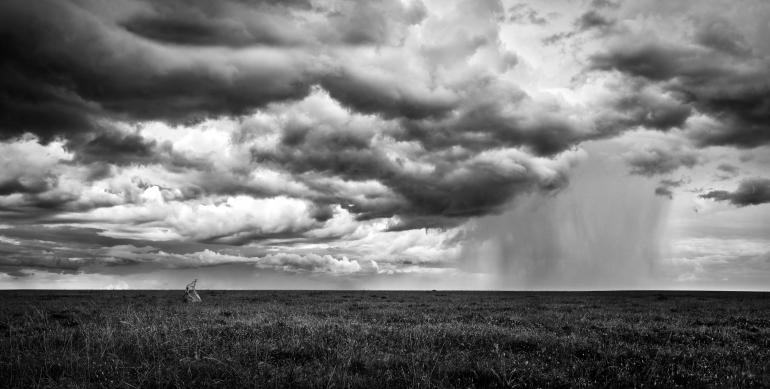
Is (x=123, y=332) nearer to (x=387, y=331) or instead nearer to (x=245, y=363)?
(x=245, y=363)

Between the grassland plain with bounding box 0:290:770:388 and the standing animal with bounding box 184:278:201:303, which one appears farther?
the standing animal with bounding box 184:278:201:303

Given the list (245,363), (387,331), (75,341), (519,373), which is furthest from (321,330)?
(519,373)

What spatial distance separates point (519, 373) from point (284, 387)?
4.12 metres

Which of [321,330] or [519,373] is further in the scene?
[321,330]

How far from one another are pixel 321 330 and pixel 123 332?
18.2 feet

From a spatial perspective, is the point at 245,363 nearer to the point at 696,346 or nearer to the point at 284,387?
the point at 284,387

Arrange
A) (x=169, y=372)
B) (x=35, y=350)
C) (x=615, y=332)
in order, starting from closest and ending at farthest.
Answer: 1. (x=169, y=372)
2. (x=35, y=350)
3. (x=615, y=332)

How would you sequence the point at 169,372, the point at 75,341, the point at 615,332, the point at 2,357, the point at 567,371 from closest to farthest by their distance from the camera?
the point at 169,372
the point at 567,371
the point at 2,357
the point at 75,341
the point at 615,332

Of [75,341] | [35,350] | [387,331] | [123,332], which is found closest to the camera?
[35,350]

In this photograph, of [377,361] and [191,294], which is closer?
[377,361]

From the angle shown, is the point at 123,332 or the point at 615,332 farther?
the point at 615,332

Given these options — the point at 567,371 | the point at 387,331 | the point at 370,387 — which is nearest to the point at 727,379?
Result: the point at 567,371

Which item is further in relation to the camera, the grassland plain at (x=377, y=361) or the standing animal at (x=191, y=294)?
the standing animal at (x=191, y=294)

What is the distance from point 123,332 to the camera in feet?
43.1
